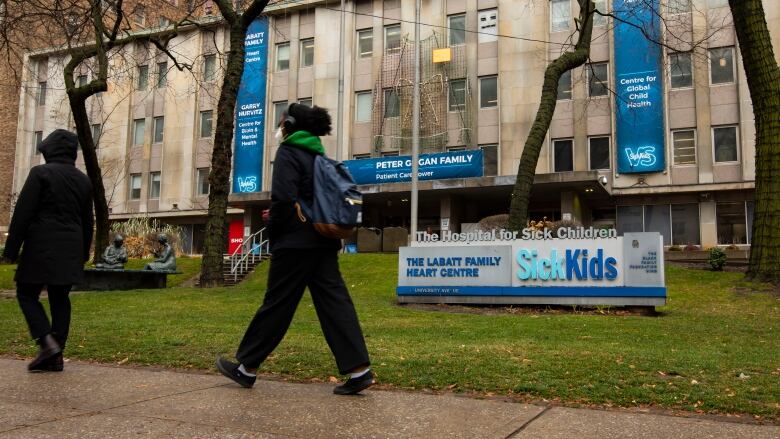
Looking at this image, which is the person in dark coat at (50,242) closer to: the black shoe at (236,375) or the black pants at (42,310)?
the black pants at (42,310)

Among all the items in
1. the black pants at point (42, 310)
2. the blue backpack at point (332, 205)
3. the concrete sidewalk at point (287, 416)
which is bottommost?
the concrete sidewalk at point (287, 416)

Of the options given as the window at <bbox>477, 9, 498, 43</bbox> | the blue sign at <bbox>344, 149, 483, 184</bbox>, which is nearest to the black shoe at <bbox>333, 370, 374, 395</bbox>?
the blue sign at <bbox>344, 149, 483, 184</bbox>

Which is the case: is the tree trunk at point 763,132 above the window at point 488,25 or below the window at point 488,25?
below

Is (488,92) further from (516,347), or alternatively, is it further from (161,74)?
(516,347)

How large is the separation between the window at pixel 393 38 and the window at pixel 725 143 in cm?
1653

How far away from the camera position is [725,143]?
2902 cm

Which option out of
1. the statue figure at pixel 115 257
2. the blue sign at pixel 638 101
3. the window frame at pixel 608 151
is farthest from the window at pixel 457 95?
the statue figure at pixel 115 257

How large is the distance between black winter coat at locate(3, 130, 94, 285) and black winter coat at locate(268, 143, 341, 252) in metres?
2.01

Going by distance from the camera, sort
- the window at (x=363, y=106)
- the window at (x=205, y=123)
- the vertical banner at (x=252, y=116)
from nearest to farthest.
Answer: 1. the window at (x=363, y=106)
2. the vertical banner at (x=252, y=116)
3. the window at (x=205, y=123)

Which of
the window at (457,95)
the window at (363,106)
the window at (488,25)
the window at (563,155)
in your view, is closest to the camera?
the window at (563,155)

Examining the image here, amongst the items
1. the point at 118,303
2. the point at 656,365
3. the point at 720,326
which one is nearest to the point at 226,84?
the point at 118,303

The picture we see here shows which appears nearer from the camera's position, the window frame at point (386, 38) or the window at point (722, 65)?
the window at point (722, 65)

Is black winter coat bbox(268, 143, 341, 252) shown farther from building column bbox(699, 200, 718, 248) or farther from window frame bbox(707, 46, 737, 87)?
window frame bbox(707, 46, 737, 87)

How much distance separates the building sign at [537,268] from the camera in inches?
449
